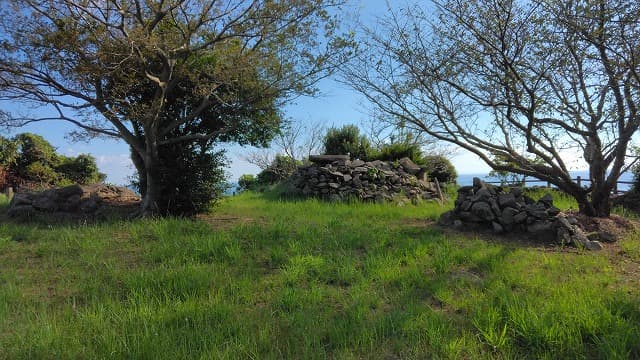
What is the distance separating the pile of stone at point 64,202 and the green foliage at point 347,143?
687cm

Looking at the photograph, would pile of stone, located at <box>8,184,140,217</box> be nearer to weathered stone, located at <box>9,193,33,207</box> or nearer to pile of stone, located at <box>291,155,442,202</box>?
weathered stone, located at <box>9,193,33,207</box>

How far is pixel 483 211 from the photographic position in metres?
5.24

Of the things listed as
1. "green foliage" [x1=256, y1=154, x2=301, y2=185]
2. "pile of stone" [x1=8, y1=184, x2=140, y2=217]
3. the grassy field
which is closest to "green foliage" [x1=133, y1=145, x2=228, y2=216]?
"pile of stone" [x1=8, y1=184, x2=140, y2=217]

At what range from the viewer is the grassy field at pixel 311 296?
2055 millimetres

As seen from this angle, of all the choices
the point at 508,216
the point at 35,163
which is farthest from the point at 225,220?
the point at 35,163

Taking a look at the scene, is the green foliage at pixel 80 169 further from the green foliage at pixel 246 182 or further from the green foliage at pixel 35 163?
the green foliage at pixel 246 182

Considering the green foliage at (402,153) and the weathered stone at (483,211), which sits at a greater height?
the green foliage at (402,153)

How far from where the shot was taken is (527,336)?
214 cm

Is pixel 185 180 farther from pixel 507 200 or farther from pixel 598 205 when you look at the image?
pixel 598 205

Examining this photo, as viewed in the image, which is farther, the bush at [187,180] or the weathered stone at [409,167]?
the weathered stone at [409,167]

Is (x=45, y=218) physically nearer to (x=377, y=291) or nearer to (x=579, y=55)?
(x=377, y=291)

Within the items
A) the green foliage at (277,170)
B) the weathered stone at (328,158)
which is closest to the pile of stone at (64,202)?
the weathered stone at (328,158)

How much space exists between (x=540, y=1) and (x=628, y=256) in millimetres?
3230

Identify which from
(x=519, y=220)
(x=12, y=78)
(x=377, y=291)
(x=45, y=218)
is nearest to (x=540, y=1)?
(x=519, y=220)
